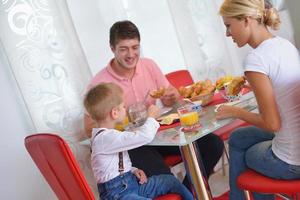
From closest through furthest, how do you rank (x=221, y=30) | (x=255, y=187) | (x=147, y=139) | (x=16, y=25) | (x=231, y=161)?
(x=255, y=187) < (x=147, y=139) < (x=231, y=161) < (x=16, y=25) < (x=221, y=30)

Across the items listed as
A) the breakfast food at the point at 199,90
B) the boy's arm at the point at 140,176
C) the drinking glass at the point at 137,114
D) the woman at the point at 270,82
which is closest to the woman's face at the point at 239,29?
the woman at the point at 270,82

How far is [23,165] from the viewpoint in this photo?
2096 millimetres

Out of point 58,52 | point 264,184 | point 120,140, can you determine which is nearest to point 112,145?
point 120,140

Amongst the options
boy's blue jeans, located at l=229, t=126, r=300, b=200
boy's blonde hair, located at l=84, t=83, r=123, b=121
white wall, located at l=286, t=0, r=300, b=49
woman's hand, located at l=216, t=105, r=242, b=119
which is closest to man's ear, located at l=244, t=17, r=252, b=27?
woman's hand, located at l=216, t=105, r=242, b=119

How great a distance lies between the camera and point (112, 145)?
139cm

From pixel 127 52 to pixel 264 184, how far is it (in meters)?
1.01

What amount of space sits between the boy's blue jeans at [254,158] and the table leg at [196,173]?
14cm

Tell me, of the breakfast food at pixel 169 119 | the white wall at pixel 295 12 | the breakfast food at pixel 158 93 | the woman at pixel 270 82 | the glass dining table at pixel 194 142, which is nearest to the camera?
the woman at pixel 270 82

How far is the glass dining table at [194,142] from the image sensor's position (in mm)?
1316

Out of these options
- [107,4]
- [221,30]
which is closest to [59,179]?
[107,4]

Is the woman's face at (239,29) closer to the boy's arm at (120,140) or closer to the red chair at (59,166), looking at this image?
the boy's arm at (120,140)

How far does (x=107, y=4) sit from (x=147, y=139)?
135 centimetres

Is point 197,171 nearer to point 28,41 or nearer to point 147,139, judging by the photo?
point 147,139

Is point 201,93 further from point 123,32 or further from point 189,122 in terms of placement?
point 123,32
